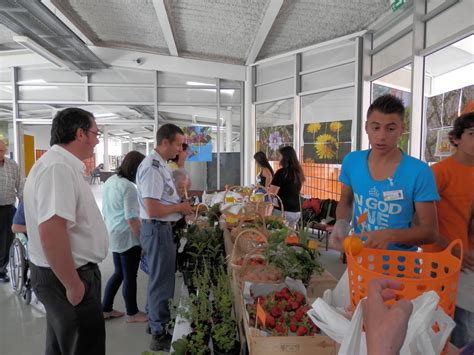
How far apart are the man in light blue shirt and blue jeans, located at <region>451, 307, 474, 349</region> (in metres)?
1.78

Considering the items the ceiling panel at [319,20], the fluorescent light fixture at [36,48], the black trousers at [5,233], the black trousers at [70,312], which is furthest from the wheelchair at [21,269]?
the ceiling panel at [319,20]

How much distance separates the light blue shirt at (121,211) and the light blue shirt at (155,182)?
1.24ft

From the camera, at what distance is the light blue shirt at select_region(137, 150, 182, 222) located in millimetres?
2488

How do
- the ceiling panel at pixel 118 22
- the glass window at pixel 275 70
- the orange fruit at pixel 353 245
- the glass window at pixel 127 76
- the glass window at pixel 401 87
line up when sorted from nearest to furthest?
the orange fruit at pixel 353 245
the glass window at pixel 401 87
the ceiling panel at pixel 118 22
the glass window at pixel 275 70
the glass window at pixel 127 76

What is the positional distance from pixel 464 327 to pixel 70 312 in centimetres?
169

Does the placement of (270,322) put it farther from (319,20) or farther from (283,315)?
(319,20)

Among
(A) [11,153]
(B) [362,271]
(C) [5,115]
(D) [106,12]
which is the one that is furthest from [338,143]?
(C) [5,115]

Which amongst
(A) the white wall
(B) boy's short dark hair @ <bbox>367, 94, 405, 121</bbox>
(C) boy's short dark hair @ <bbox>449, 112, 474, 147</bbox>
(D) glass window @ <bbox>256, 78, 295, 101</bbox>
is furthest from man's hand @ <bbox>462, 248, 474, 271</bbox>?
(A) the white wall

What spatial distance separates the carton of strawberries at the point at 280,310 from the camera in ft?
3.81

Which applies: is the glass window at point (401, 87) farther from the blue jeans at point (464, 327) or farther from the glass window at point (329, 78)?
the blue jeans at point (464, 327)

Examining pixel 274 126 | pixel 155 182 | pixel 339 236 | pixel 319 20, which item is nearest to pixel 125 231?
pixel 155 182

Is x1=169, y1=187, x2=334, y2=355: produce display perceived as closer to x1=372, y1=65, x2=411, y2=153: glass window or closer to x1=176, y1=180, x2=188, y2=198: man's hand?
x1=176, y1=180, x2=188, y2=198: man's hand

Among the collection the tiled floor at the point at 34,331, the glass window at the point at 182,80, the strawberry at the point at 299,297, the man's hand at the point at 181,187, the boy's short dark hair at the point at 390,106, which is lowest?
the tiled floor at the point at 34,331

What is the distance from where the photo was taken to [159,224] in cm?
259
